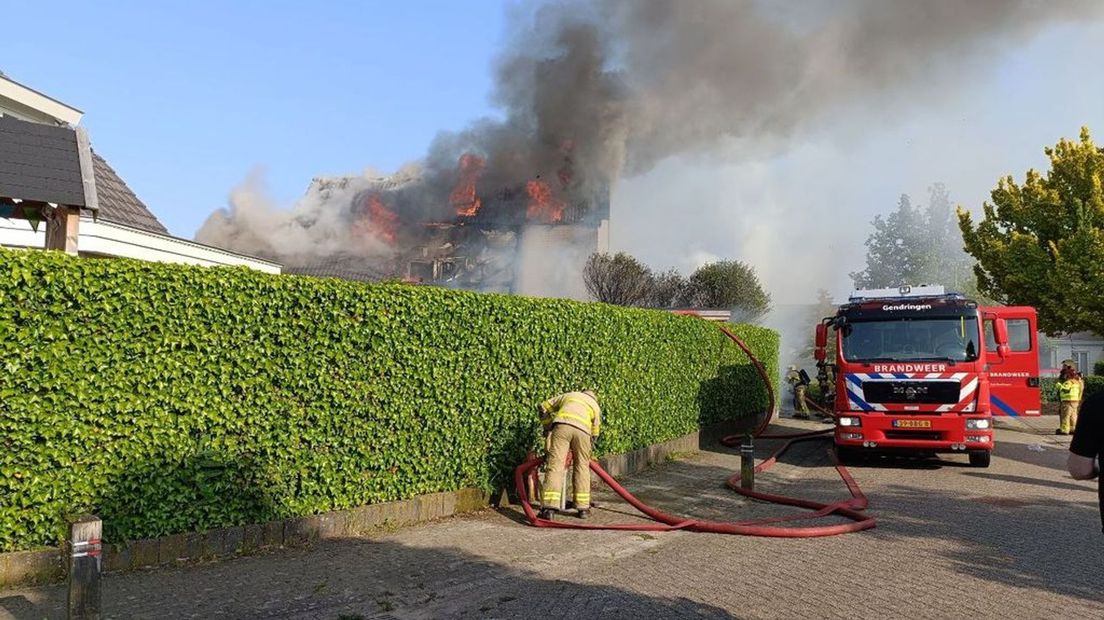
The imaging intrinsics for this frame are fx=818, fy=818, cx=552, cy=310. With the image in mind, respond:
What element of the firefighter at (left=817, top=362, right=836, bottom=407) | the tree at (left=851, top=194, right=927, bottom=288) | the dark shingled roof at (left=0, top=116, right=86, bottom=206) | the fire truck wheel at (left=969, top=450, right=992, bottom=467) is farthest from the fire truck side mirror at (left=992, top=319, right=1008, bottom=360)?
the tree at (left=851, top=194, right=927, bottom=288)

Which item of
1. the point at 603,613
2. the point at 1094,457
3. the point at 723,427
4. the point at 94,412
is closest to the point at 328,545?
the point at 94,412

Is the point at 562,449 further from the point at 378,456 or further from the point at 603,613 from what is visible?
the point at 603,613

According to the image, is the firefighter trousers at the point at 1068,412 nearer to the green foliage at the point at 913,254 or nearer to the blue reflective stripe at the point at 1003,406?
the blue reflective stripe at the point at 1003,406

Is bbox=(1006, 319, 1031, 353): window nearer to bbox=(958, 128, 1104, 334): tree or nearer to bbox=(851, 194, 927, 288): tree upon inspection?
bbox=(958, 128, 1104, 334): tree

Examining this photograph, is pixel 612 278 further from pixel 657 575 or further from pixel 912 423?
pixel 657 575

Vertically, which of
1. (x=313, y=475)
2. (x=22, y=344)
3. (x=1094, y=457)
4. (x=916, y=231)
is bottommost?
(x=313, y=475)

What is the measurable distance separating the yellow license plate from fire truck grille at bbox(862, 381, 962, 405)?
268mm

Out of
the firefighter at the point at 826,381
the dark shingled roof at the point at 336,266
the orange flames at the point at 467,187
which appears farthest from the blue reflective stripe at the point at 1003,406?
the dark shingled roof at the point at 336,266

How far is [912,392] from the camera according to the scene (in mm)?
11992

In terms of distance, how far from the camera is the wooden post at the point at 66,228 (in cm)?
678

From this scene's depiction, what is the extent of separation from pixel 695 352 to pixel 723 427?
9.01 ft

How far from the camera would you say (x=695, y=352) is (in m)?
14.4

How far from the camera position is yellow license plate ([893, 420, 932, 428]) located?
11.9 metres

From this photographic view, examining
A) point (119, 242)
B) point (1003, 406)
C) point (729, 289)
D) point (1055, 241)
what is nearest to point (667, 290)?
point (729, 289)
